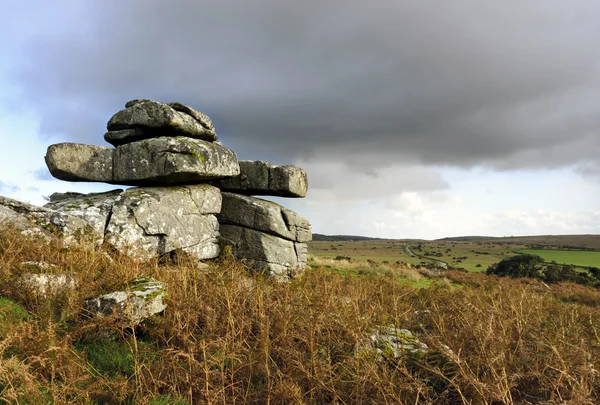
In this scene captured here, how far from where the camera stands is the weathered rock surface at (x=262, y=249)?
13.0 metres

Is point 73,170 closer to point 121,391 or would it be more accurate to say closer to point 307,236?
point 307,236

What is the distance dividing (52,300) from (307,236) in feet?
33.7

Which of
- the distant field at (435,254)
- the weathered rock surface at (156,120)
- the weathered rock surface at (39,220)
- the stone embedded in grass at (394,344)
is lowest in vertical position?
the distant field at (435,254)

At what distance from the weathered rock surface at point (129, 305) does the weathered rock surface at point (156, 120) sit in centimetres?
826

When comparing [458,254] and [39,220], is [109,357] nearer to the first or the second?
[39,220]

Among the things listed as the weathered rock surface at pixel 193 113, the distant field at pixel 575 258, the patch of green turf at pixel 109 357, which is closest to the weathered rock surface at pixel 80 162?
the weathered rock surface at pixel 193 113

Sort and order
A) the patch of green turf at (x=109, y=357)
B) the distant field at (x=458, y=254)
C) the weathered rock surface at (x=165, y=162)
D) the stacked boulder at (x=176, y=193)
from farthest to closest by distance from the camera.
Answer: the distant field at (x=458, y=254)
the weathered rock surface at (x=165, y=162)
the stacked boulder at (x=176, y=193)
the patch of green turf at (x=109, y=357)

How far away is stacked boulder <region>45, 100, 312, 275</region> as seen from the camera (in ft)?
36.3

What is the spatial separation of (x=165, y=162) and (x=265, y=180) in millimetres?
4330

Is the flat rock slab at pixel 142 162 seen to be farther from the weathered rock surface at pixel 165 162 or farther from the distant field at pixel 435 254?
the distant field at pixel 435 254

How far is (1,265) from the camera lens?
22.4 ft

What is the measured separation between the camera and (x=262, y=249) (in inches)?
511

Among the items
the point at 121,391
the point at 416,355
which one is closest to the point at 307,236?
the point at 416,355

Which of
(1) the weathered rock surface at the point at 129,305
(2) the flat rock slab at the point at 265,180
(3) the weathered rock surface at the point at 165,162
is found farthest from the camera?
(2) the flat rock slab at the point at 265,180
